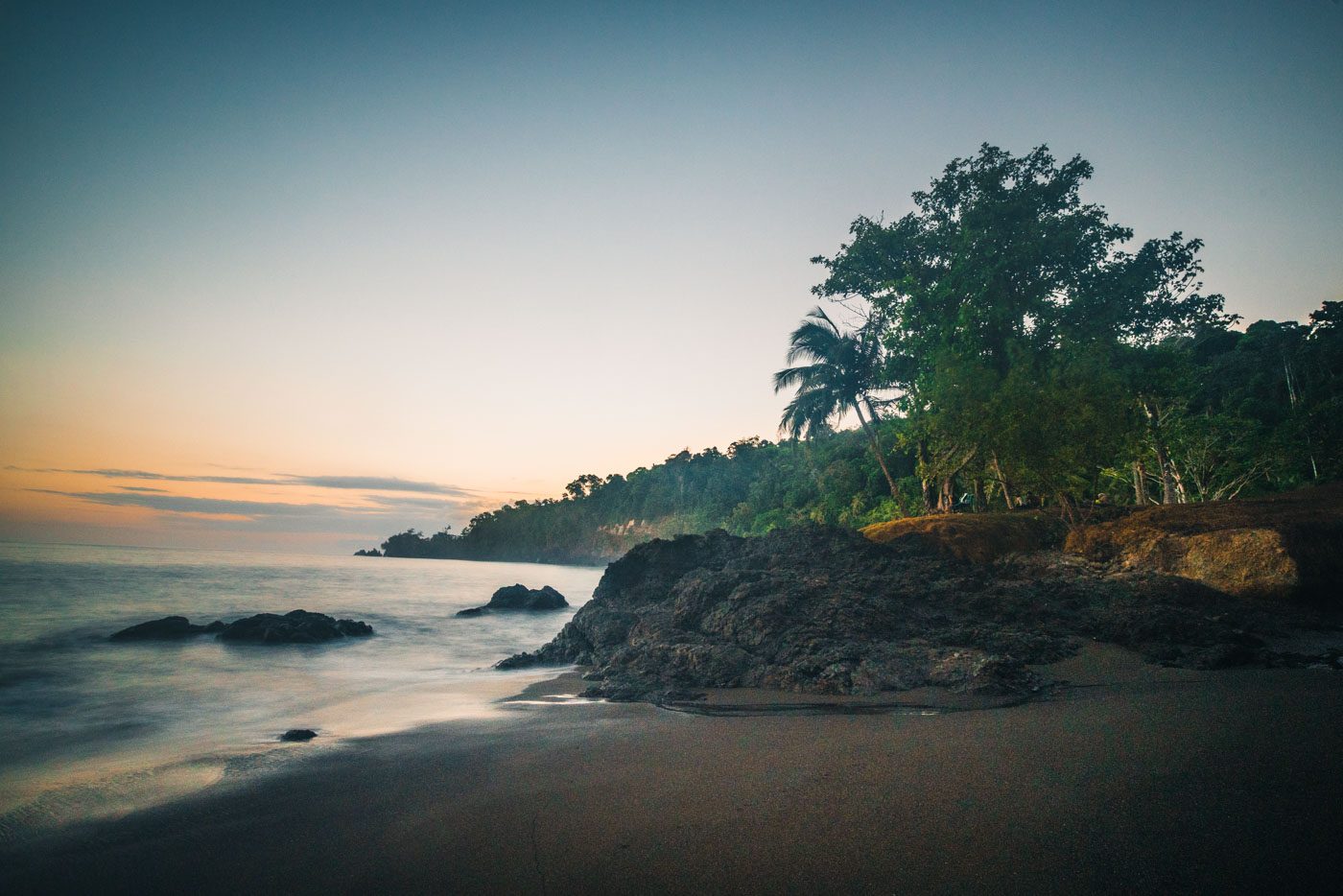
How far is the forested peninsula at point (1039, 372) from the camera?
13703 mm

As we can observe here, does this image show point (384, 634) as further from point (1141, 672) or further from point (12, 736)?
point (1141, 672)

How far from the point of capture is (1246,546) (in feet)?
30.4

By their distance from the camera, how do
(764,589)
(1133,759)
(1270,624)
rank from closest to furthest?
(1133,759) → (1270,624) → (764,589)

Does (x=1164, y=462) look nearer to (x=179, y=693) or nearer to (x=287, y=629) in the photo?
(x=179, y=693)

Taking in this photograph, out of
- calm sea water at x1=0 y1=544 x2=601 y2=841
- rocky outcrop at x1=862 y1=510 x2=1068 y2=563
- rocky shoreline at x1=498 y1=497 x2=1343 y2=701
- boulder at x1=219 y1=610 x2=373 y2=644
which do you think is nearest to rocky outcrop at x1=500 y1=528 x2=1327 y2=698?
rocky shoreline at x1=498 y1=497 x2=1343 y2=701

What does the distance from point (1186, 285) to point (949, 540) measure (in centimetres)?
1335

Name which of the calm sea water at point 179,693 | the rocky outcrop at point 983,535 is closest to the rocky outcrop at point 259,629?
the calm sea water at point 179,693

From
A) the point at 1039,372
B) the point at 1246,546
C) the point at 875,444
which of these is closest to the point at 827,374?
the point at 875,444

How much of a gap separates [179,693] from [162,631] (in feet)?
23.7

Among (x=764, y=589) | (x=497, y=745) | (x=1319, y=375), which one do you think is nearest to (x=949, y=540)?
(x=764, y=589)

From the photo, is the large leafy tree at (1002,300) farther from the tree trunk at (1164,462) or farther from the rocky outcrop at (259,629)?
the rocky outcrop at (259,629)

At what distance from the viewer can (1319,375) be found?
29.4 m

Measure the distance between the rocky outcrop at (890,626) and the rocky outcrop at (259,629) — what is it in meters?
7.20

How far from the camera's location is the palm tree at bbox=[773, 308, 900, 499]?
83.3 ft
